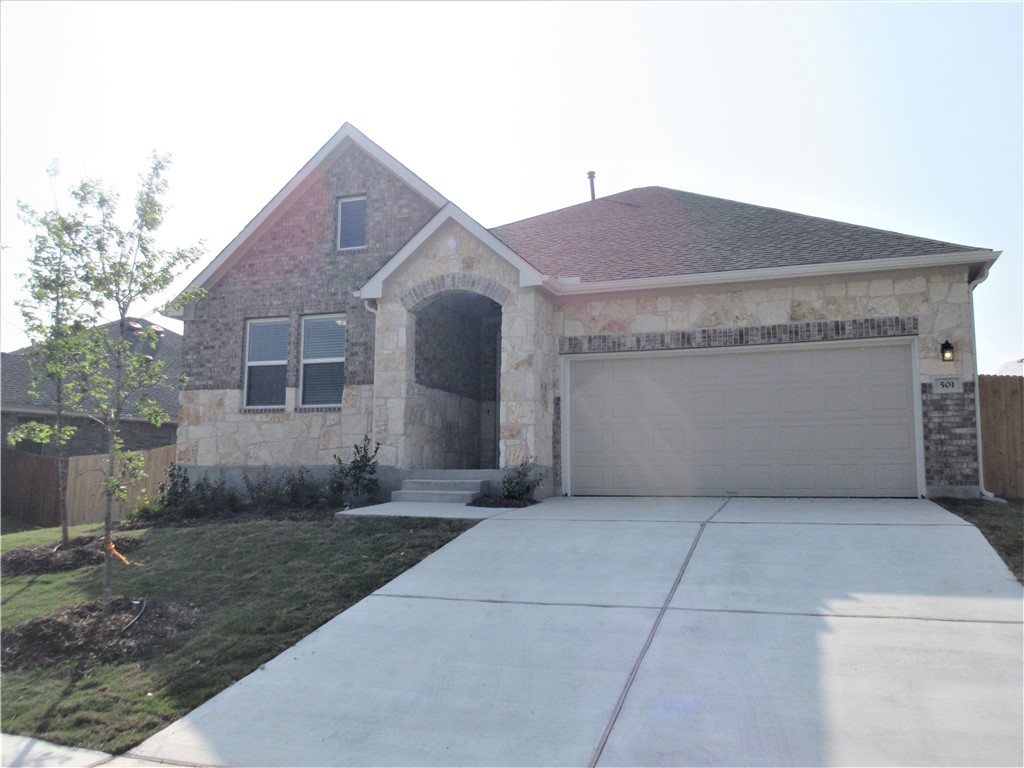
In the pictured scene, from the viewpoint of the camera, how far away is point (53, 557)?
9.20m

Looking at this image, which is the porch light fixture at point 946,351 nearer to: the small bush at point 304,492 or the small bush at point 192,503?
the small bush at point 304,492

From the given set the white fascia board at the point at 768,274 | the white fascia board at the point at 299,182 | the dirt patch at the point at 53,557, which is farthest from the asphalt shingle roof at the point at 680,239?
the dirt patch at the point at 53,557

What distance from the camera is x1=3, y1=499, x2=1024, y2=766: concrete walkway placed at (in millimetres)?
4281

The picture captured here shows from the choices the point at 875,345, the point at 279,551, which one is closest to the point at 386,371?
the point at 279,551

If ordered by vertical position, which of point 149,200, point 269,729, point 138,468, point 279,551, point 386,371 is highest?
point 149,200

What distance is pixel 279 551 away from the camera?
8.81 meters

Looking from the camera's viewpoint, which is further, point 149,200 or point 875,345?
point 875,345

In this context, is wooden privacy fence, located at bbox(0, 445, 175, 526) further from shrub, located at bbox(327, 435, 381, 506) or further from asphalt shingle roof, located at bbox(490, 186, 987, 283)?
asphalt shingle roof, located at bbox(490, 186, 987, 283)

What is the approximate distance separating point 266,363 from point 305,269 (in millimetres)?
1991

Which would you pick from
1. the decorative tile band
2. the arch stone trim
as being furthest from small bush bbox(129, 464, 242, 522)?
the decorative tile band

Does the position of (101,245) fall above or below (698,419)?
above

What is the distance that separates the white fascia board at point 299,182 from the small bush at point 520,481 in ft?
20.6

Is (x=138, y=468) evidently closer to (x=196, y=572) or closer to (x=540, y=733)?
(x=196, y=572)

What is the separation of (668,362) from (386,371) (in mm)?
4684
